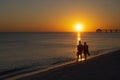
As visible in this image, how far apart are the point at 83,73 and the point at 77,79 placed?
1723 mm

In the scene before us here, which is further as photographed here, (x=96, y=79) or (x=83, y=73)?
(x=83, y=73)

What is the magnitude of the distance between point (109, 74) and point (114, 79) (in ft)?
4.19

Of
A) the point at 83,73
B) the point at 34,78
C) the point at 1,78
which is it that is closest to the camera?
the point at 34,78

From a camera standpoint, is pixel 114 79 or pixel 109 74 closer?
pixel 114 79

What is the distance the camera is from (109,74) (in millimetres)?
14828

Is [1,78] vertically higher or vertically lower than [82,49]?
lower

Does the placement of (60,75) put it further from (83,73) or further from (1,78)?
(1,78)

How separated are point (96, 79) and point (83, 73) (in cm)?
191

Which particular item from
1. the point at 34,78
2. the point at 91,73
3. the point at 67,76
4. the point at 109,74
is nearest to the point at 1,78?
the point at 34,78

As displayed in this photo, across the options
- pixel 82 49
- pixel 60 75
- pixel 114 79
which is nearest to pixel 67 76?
pixel 60 75

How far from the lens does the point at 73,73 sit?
15.6 meters

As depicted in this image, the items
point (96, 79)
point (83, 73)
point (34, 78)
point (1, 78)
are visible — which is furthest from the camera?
point (1, 78)

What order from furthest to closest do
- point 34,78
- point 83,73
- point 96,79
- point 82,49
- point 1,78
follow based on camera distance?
point 82,49
point 1,78
point 83,73
point 34,78
point 96,79

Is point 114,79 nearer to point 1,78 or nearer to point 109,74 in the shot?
point 109,74
